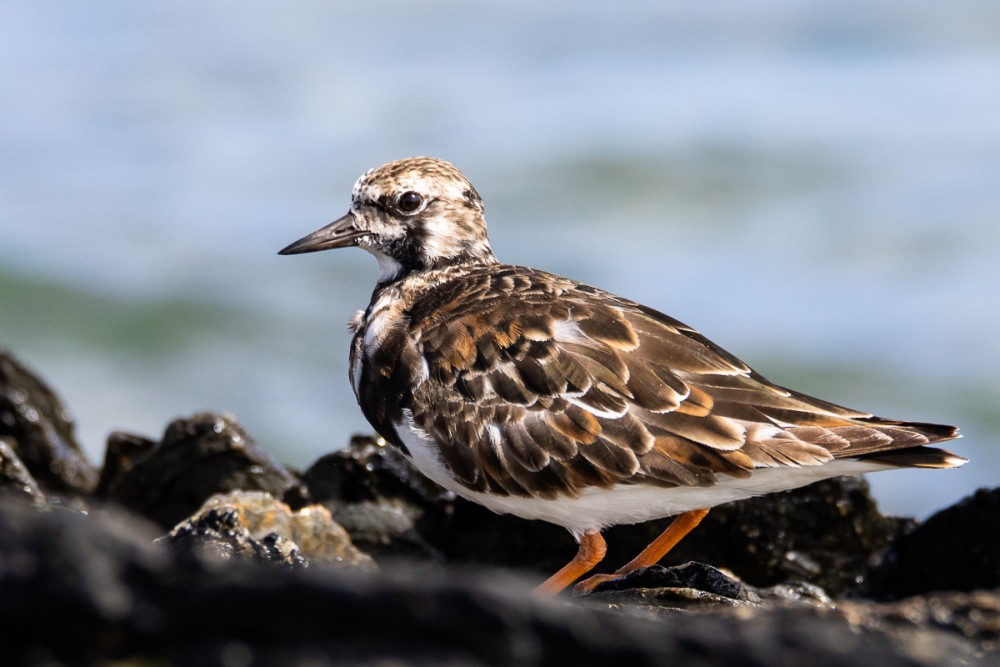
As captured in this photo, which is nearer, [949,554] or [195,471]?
[949,554]

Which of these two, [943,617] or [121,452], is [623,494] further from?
[121,452]

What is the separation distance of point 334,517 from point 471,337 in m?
1.34

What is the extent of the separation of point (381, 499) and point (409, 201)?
4.16 feet

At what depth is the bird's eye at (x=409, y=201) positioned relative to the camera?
5.38 m

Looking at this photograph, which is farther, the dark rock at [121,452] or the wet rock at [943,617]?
the dark rock at [121,452]

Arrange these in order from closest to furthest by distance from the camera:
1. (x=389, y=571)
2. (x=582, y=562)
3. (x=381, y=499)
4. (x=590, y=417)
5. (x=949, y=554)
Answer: (x=389, y=571) < (x=590, y=417) < (x=582, y=562) < (x=949, y=554) < (x=381, y=499)

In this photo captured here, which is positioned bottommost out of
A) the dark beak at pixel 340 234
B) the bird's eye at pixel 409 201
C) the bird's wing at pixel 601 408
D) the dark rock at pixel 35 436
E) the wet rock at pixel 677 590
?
the dark rock at pixel 35 436

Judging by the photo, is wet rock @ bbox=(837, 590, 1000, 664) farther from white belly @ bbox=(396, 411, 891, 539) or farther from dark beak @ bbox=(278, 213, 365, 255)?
dark beak @ bbox=(278, 213, 365, 255)

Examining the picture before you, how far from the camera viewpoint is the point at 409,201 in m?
5.39

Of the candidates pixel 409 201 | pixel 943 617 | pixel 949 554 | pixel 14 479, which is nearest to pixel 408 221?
pixel 409 201

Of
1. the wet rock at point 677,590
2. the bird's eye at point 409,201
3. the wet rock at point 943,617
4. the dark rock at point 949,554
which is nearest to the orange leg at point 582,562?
the wet rock at point 677,590

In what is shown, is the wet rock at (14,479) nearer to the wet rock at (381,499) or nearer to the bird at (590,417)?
the wet rock at (381,499)

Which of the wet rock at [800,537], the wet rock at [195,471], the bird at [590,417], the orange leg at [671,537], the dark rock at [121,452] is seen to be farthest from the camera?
the dark rock at [121,452]

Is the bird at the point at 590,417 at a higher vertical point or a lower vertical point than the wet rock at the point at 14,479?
higher
